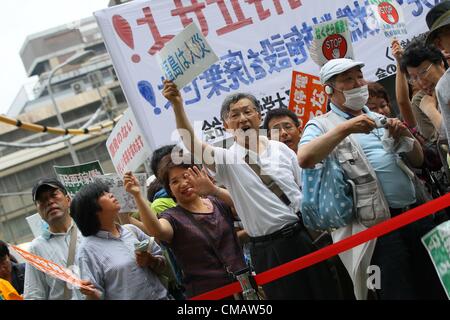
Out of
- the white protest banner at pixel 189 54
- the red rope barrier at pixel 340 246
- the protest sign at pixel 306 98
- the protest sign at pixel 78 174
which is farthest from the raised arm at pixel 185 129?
the protest sign at pixel 306 98

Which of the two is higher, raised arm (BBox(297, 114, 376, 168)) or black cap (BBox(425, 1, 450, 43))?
black cap (BBox(425, 1, 450, 43))

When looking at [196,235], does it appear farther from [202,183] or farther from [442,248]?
[442,248]

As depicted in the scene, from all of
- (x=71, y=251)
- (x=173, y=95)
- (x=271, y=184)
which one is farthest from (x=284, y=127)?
(x=71, y=251)

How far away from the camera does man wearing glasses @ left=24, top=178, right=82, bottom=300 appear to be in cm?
606

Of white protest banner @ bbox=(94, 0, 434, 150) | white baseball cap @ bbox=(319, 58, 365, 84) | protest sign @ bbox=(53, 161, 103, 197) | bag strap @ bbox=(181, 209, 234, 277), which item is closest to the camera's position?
white baseball cap @ bbox=(319, 58, 365, 84)

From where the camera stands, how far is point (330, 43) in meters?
6.34

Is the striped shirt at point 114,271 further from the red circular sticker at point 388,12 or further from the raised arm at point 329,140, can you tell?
the red circular sticker at point 388,12

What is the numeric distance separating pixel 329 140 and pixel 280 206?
30.5 inches

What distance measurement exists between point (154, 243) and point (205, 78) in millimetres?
2868

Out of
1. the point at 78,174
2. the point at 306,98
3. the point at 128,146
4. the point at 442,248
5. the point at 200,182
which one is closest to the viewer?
the point at 442,248

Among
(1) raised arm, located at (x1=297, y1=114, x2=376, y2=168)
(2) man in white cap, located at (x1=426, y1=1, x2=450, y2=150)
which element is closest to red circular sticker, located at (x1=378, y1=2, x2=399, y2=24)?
(2) man in white cap, located at (x1=426, y1=1, x2=450, y2=150)

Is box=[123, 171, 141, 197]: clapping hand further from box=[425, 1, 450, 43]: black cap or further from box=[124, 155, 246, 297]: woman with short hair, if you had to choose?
box=[425, 1, 450, 43]: black cap

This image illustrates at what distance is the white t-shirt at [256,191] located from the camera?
17.5 ft

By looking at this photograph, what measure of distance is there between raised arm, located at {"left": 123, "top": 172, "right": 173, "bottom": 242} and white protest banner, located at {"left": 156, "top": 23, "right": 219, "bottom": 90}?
2.79 feet
